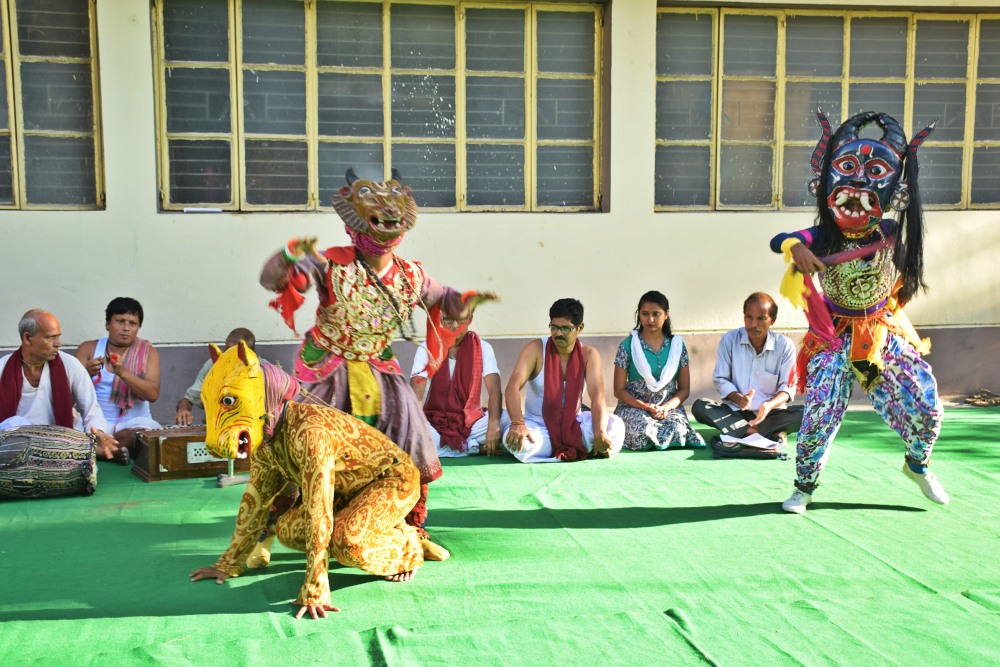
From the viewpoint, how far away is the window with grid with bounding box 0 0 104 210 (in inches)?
258

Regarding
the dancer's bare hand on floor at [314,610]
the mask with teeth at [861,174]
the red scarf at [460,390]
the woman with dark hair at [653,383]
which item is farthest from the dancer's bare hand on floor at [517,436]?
the dancer's bare hand on floor at [314,610]

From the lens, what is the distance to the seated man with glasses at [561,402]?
19.3 feet

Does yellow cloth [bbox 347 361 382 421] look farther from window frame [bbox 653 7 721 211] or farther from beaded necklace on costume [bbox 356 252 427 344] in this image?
window frame [bbox 653 7 721 211]

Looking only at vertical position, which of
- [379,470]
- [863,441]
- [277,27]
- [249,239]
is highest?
[277,27]

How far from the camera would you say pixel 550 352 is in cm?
614

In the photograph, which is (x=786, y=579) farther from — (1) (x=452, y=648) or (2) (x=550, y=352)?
(2) (x=550, y=352)

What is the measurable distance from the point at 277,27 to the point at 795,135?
4.89 m

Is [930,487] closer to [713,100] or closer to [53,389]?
[713,100]

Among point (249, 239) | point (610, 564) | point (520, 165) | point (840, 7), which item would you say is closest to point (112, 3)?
point (249, 239)

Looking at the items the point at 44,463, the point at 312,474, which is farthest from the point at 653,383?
the point at 44,463

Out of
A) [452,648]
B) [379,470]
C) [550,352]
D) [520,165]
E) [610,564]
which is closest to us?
[452,648]

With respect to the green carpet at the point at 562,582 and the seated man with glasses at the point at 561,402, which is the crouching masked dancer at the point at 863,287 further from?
the seated man with glasses at the point at 561,402

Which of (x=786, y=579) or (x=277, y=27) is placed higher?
(x=277, y=27)

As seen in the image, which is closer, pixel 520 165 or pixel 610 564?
pixel 610 564
